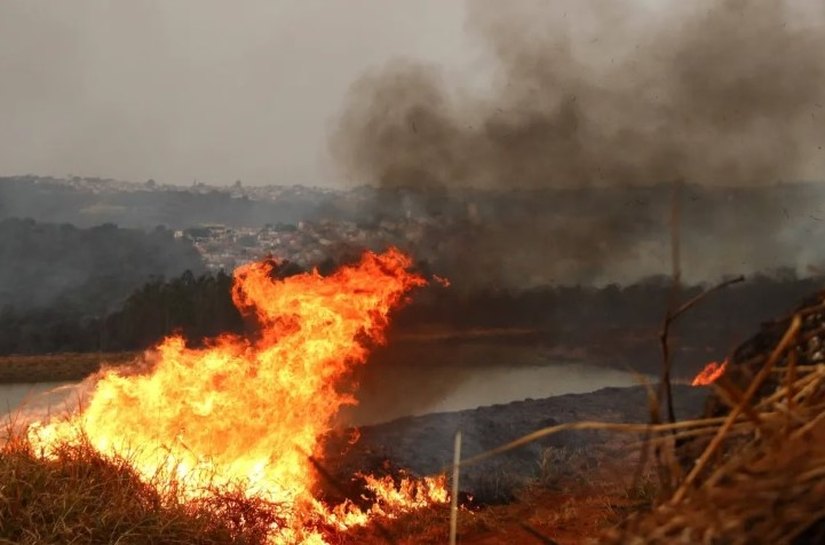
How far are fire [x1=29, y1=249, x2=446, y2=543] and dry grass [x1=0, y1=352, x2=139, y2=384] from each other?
4.56m

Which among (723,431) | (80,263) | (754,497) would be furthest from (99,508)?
(80,263)

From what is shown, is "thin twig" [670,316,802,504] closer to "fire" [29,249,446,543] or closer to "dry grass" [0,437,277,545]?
"dry grass" [0,437,277,545]

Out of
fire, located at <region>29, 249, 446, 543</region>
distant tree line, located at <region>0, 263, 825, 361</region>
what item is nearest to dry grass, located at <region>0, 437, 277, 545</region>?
fire, located at <region>29, 249, 446, 543</region>

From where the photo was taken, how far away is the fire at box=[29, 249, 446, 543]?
765 centimetres

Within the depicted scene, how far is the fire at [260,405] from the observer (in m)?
7.65

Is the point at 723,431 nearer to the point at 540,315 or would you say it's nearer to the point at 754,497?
the point at 754,497

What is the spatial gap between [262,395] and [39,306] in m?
8.77

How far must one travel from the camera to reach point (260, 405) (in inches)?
359

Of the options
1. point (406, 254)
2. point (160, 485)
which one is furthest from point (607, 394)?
point (160, 485)

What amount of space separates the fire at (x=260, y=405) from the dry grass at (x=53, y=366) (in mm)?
4562

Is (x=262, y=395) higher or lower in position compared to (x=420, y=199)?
lower

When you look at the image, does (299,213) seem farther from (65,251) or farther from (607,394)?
(607,394)

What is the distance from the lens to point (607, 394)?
11812mm

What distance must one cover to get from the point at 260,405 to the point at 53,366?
6.93 m
